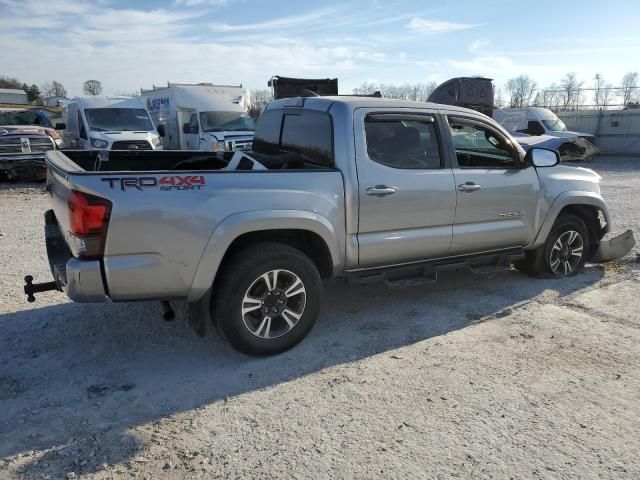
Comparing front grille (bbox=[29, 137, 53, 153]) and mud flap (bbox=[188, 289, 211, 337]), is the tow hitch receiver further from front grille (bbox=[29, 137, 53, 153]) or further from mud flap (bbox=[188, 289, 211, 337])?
front grille (bbox=[29, 137, 53, 153])

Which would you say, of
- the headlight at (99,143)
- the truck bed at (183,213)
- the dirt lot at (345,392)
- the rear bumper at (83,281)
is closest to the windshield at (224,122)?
the headlight at (99,143)

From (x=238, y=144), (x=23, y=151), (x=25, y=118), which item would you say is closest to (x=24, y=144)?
(x=23, y=151)

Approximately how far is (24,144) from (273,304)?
11569mm

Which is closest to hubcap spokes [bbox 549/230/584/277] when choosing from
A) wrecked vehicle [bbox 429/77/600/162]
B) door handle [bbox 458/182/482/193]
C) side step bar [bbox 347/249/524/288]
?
side step bar [bbox 347/249/524/288]

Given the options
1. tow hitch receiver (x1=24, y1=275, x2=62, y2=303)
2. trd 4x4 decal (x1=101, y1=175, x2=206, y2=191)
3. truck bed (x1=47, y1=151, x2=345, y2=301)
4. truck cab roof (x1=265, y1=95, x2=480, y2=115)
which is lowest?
tow hitch receiver (x1=24, y1=275, x2=62, y2=303)

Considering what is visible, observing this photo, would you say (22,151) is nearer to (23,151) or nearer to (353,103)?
(23,151)

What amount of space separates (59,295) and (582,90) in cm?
2919

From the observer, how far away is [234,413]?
3240 millimetres

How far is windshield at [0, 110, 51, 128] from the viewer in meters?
14.7

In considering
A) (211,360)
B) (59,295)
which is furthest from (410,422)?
(59,295)

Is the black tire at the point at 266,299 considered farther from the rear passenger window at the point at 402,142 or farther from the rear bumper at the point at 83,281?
the rear passenger window at the point at 402,142

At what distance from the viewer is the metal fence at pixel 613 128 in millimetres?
24172

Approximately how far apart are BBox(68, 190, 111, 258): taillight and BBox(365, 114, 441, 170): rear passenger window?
211 centimetres

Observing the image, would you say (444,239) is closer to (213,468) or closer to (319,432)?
(319,432)
